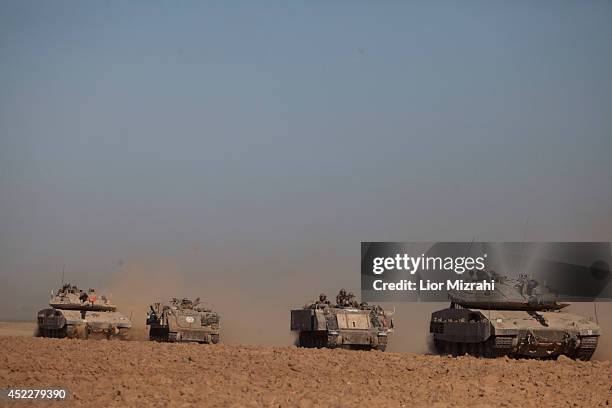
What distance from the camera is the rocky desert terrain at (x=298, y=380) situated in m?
15.3

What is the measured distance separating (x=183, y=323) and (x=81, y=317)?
4887 millimetres

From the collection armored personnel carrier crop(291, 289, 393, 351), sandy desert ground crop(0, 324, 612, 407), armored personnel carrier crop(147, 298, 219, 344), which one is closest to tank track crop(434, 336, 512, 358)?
sandy desert ground crop(0, 324, 612, 407)

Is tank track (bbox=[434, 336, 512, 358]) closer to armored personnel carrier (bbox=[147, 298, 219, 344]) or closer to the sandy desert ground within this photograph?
the sandy desert ground

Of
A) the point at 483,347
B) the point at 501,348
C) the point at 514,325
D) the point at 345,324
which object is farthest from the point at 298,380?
the point at 345,324

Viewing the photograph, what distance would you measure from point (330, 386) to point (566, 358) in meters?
12.4

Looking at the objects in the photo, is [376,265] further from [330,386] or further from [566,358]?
[330,386]

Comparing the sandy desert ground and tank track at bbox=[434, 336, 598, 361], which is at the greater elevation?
tank track at bbox=[434, 336, 598, 361]

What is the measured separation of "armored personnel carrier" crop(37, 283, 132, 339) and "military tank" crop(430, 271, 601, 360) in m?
14.7

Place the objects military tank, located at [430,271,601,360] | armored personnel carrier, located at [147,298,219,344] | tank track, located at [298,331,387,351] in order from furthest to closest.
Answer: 1. armored personnel carrier, located at [147,298,219,344]
2. tank track, located at [298,331,387,351]
3. military tank, located at [430,271,601,360]

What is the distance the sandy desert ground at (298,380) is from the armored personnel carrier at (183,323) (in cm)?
1089

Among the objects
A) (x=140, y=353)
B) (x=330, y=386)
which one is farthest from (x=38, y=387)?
(x=140, y=353)

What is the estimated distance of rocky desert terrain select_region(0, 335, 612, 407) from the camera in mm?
15289

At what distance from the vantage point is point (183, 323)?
119 ft

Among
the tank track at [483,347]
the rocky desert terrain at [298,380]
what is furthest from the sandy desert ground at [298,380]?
the tank track at [483,347]
